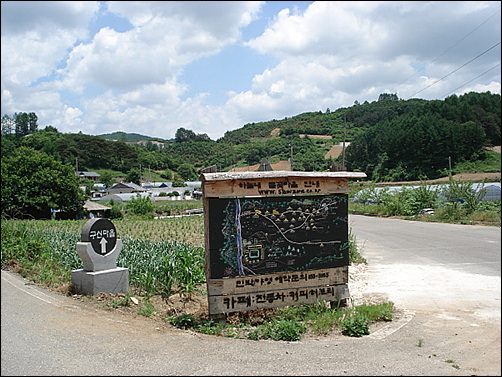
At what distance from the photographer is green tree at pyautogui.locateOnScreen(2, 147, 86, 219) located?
126ft

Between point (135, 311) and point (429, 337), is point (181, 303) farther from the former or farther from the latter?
point (429, 337)

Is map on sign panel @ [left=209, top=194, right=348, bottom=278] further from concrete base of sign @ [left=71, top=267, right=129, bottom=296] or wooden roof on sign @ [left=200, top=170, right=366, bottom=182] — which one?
concrete base of sign @ [left=71, top=267, right=129, bottom=296]

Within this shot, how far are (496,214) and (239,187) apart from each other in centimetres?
2021

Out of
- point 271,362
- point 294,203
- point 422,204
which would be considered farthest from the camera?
point 422,204

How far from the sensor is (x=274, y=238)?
6320 millimetres

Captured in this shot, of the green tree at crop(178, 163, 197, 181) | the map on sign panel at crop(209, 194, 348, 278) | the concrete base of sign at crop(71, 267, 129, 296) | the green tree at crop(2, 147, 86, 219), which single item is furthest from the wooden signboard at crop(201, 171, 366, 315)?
the green tree at crop(178, 163, 197, 181)

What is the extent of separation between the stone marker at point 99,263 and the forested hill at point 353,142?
4323 millimetres

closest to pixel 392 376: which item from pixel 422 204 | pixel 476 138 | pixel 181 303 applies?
pixel 181 303

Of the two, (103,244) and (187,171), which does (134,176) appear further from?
(103,244)

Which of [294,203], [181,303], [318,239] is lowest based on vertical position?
[181,303]

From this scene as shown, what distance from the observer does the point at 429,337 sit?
5289 mm

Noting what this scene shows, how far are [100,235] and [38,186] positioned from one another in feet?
119

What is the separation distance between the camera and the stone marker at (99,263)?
24.9ft

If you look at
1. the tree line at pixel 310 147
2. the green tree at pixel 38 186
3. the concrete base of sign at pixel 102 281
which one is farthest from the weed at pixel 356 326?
the green tree at pixel 38 186
